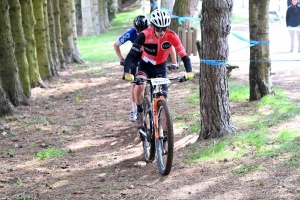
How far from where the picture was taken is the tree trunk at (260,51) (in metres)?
10.1

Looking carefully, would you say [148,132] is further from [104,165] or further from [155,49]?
[155,49]

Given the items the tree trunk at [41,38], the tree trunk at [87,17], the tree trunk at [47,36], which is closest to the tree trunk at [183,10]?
the tree trunk at [47,36]

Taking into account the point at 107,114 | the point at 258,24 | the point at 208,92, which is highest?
the point at 258,24

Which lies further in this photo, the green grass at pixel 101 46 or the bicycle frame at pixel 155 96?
the green grass at pixel 101 46

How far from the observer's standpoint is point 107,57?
2422 centimetres

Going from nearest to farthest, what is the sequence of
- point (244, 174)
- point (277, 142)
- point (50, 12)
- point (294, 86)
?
point (244, 174) < point (277, 142) < point (294, 86) < point (50, 12)

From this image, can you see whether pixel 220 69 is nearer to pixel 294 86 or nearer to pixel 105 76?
pixel 294 86

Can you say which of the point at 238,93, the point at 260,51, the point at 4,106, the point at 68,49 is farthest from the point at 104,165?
the point at 68,49

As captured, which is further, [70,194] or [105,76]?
[105,76]

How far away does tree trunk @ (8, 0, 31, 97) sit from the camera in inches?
488

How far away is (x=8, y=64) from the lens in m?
11.5

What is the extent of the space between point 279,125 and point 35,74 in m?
8.81

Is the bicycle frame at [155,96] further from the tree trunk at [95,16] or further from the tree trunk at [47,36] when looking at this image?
the tree trunk at [95,16]

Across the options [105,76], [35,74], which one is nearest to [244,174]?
[35,74]
